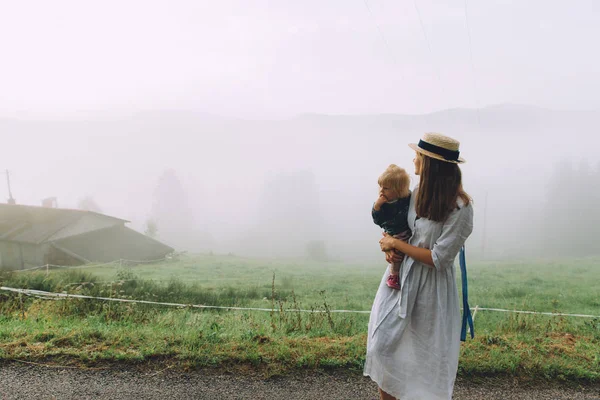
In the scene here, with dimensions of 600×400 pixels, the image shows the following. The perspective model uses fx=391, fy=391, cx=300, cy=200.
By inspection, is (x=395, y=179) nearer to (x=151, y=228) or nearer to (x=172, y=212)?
(x=151, y=228)

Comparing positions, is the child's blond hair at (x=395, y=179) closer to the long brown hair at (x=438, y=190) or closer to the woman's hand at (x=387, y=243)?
the long brown hair at (x=438, y=190)

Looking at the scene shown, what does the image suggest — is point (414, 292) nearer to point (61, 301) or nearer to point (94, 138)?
point (61, 301)

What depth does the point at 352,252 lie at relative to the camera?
43719 millimetres

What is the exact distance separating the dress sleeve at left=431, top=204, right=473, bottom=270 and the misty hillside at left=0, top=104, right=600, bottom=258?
79.8 feet

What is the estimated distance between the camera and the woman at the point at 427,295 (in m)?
2.09

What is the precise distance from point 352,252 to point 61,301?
38.9 m

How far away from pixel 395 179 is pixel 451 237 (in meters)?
0.42

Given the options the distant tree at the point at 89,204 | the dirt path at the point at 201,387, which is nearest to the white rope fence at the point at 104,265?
the distant tree at the point at 89,204

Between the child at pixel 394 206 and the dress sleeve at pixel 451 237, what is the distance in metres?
0.23

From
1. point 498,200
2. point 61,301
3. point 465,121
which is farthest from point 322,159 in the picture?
point 61,301

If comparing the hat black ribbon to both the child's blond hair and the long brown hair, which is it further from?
the child's blond hair

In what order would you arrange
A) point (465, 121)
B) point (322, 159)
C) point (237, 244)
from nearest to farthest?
point (237, 244) < point (322, 159) < point (465, 121)

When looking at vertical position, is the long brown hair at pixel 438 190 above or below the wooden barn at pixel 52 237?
above

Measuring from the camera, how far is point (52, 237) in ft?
48.0
